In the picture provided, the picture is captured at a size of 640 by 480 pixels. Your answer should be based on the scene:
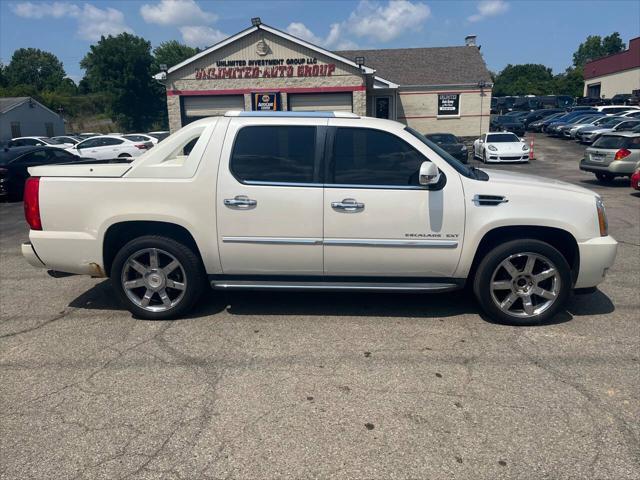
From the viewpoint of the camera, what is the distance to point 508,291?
14.7 ft

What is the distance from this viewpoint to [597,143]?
1527 centimetres

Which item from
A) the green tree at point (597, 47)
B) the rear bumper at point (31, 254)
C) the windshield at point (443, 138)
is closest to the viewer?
the rear bumper at point (31, 254)

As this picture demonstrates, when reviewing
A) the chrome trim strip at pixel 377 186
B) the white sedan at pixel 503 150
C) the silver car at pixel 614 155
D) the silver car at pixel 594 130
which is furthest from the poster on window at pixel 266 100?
the chrome trim strip at pixel 377 186

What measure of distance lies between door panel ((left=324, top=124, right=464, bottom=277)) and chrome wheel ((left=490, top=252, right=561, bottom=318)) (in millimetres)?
465

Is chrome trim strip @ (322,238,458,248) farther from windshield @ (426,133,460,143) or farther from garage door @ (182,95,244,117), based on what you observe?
garage door @ (182,95,244,117)

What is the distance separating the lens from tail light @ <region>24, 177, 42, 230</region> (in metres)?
4.54

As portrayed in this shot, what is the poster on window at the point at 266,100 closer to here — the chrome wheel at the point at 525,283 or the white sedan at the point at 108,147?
the white sedan at the point at 108,147

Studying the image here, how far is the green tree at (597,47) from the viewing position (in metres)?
140

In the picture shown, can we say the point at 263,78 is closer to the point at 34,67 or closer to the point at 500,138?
the point at 500,138

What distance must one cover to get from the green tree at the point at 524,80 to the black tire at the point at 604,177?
78341 mm

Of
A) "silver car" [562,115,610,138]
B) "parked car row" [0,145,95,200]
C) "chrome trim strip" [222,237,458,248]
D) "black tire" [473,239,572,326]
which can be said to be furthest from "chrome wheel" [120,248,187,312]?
"silver car" [562,115,610,138]

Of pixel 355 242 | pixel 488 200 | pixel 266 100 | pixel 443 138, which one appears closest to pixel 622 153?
pixel 443 138

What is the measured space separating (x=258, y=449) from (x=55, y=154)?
15.8 metres

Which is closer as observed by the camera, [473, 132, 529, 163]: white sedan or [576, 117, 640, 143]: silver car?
[473, 132, 529, 163]: white sedan
